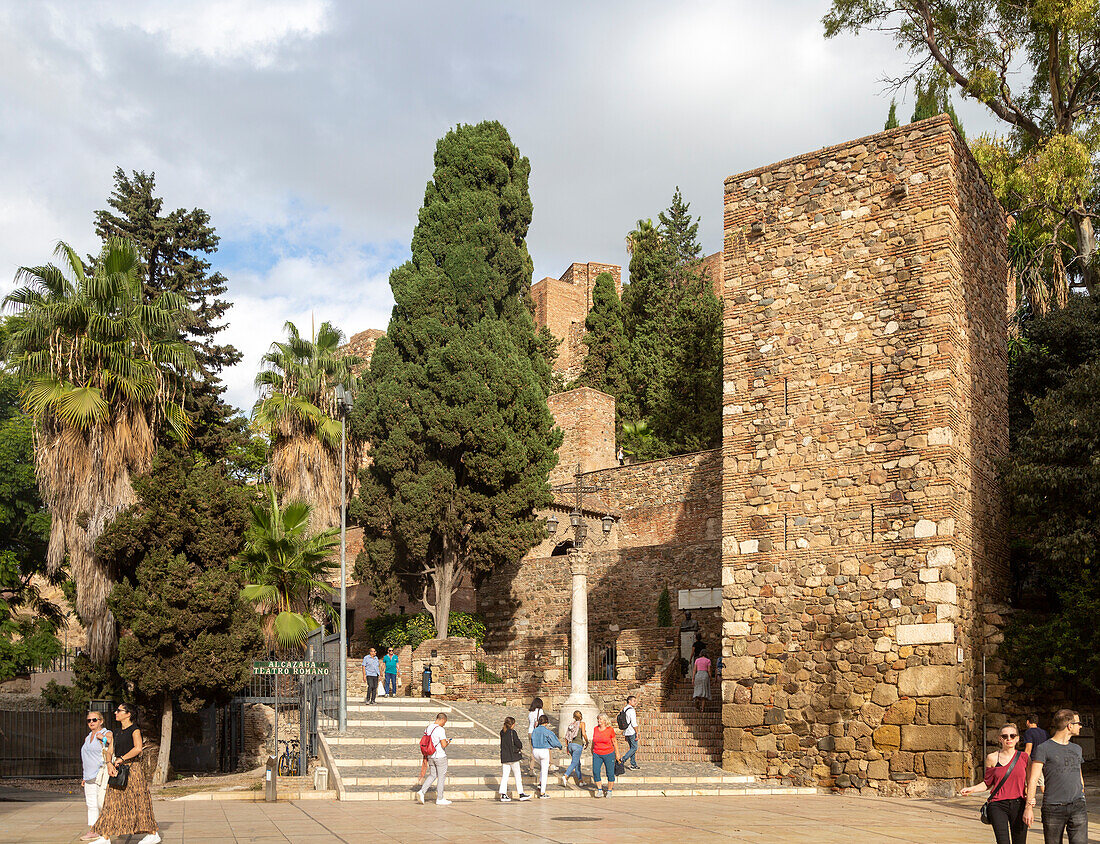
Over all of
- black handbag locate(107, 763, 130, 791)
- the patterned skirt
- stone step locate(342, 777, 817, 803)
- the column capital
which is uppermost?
the column capital

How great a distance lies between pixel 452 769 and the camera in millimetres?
16500

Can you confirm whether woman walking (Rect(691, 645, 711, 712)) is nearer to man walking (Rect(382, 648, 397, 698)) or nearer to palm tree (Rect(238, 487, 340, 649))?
palm tree (Rect(238, 487, 340, 649))

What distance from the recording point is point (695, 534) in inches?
1129

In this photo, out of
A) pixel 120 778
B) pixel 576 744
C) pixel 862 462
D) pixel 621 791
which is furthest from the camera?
pixel 862 462

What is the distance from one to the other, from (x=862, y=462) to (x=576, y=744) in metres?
6.10

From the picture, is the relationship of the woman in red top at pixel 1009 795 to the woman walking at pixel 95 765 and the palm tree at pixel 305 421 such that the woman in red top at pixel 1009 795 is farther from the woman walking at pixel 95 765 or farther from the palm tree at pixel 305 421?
the palm tree at pixel 305 421

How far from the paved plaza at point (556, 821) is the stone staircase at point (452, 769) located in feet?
2.41

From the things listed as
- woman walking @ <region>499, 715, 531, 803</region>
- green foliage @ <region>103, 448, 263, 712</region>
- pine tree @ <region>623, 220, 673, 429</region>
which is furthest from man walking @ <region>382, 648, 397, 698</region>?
pine tree @ <region>623, 220, 673, 429</region>

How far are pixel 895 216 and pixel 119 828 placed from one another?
13.6 m

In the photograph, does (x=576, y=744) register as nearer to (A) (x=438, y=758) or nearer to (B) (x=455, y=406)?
(A) (x=438, y=758)

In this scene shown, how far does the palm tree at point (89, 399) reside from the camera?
66.2 ft

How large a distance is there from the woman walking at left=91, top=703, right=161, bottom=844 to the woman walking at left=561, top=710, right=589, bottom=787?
6.95 m

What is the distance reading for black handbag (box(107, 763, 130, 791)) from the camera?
9.05 metres

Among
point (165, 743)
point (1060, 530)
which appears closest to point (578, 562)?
point (1060, 530)
